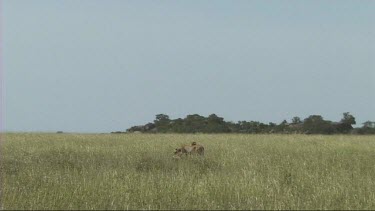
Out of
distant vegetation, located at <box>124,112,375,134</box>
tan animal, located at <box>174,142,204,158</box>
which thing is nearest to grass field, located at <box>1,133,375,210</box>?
tan animal, located at <box>174,142,204,158</box>

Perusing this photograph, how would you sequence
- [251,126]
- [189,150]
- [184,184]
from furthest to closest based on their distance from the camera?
[251,126] → [189,150] → [184,184]

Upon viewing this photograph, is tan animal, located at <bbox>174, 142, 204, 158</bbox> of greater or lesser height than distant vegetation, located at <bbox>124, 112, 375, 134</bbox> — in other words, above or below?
below

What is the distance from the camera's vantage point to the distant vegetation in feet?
139

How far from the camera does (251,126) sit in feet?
151

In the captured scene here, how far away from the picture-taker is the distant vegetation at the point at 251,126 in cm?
4222

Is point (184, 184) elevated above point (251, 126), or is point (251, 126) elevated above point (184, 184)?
point (251, 126)

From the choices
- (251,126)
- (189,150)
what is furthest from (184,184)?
(251,126)

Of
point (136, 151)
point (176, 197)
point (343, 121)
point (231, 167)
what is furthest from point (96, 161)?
point (343, 121)

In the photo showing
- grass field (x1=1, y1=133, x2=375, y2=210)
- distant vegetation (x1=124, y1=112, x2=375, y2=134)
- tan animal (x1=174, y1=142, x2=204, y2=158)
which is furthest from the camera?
distant vegetation (x1=124, y1=112, x2=375, y2=134)

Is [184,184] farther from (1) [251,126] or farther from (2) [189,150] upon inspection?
(1) [251,126]

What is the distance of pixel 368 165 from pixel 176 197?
6131 millimetres

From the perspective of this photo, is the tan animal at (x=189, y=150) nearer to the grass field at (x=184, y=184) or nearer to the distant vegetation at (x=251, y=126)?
Answer: the grass field at (x=184, y=184)

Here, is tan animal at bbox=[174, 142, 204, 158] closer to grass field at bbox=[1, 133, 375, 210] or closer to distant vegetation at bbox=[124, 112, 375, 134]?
grass field at bbox=[1, 133, 375, 210]

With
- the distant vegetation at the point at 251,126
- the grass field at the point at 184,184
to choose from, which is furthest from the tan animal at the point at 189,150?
the distant vegetation at the point at 251,126
